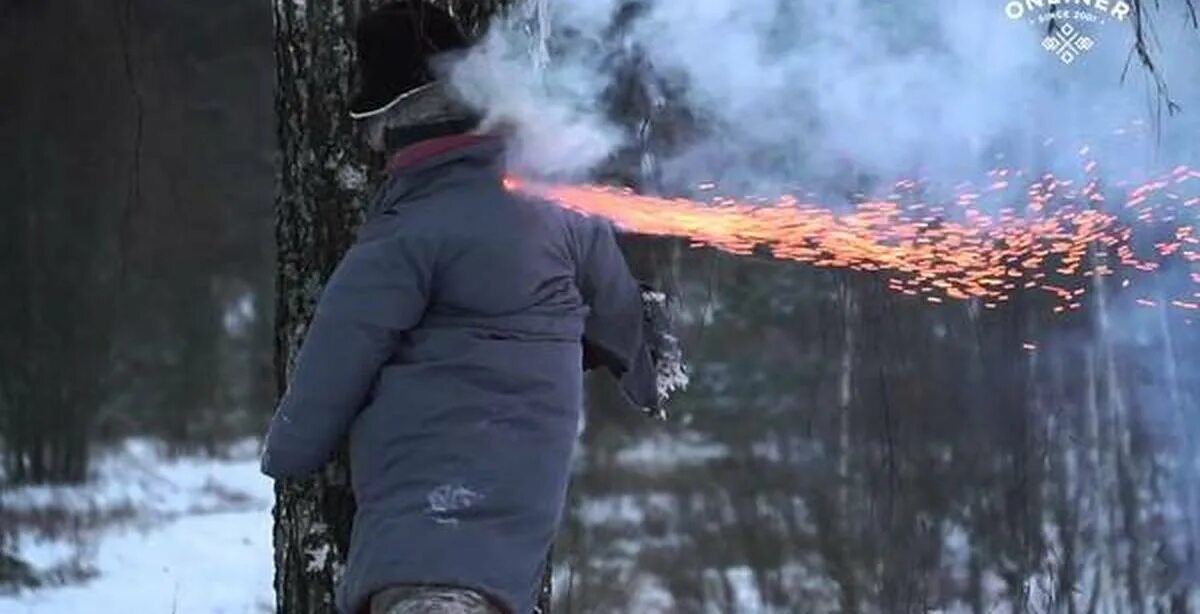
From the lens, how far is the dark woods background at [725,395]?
24.1ft

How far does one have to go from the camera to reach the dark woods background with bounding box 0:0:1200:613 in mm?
7355

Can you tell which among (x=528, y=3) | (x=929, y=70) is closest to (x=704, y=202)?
(x=929, y=70)

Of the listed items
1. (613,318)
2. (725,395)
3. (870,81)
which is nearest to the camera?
(613,318)

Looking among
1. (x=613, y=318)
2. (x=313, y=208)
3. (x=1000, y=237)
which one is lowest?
(x=1000, y=237)

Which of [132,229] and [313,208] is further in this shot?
[132,229]

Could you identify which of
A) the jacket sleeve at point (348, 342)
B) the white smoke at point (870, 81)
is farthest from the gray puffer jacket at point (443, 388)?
the white smoke at point (870, 81)

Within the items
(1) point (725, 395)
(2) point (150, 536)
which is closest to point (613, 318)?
(1) point (725, 395)

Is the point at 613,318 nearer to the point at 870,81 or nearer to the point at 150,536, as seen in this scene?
the point at 870,81

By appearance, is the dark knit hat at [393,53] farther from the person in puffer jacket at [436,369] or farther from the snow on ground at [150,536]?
the snow on ground at [150,536]

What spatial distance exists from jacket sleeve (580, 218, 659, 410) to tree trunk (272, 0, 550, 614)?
43 cm

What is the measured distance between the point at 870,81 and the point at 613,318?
3.68 metres

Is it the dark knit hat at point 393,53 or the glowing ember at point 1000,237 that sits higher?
the dark knit hat at point 393,53

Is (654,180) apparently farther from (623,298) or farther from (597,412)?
(623,298)

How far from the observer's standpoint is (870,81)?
6719 mm
